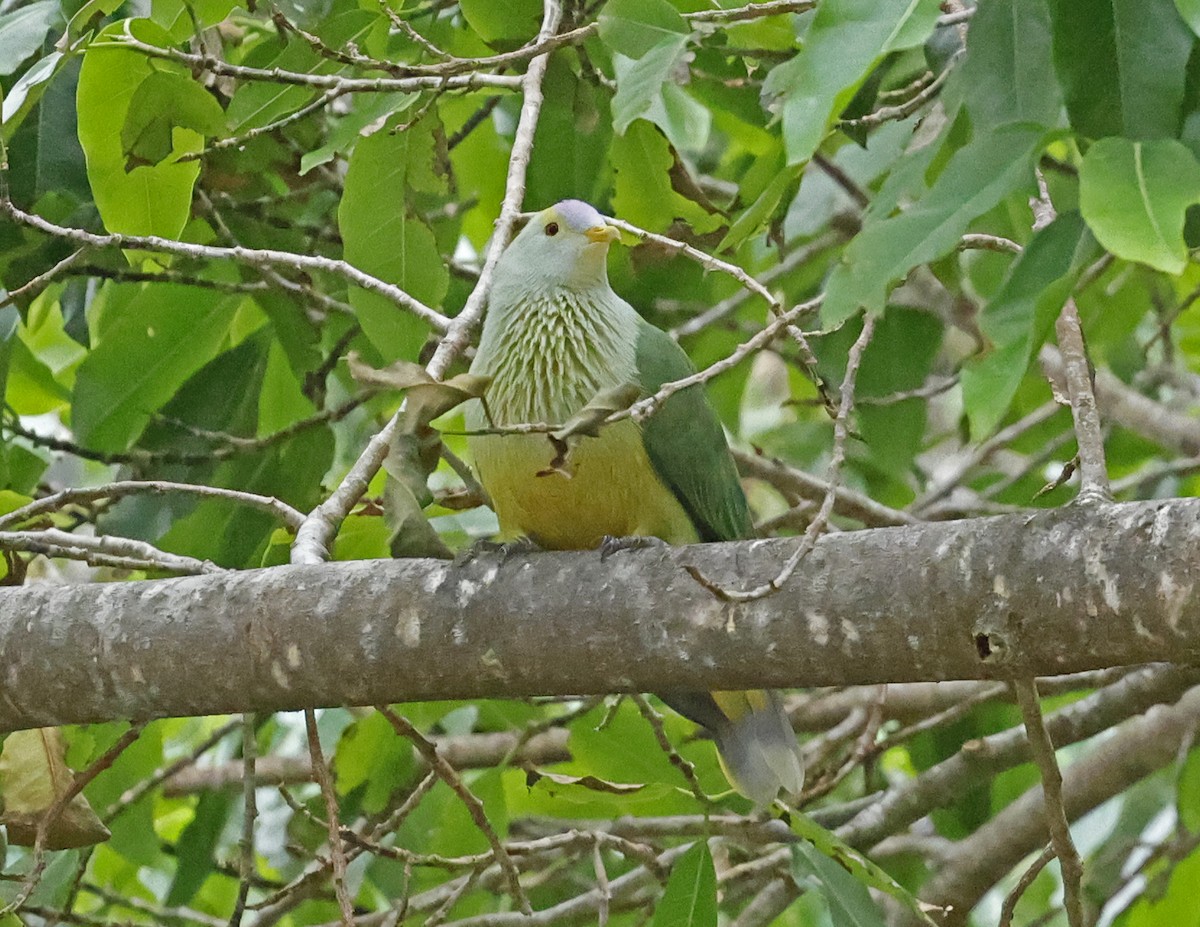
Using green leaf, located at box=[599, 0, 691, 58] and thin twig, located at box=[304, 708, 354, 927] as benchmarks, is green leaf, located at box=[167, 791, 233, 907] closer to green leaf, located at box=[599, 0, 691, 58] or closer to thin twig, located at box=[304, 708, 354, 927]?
thin twig, located at box=[304, 708, 354, 927]

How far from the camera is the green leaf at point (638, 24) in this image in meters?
1.89

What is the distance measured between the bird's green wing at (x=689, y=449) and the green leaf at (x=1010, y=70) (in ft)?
3.03

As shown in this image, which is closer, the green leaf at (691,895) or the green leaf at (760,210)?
the green leaf at (760,210)

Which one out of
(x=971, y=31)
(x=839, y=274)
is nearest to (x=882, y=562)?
(x=839, y=274)

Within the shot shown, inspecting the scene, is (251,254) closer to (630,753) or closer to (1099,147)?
(630,753)

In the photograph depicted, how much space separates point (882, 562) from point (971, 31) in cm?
55

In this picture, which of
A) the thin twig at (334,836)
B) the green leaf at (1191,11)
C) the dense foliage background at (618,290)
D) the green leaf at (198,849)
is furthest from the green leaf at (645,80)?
the green leaf at (198,849)

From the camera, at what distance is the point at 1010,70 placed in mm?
1422

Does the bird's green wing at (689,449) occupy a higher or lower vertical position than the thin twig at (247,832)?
higher

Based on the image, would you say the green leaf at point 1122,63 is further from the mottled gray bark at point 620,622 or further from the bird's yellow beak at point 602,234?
the bird's yellow beak at point 602,234

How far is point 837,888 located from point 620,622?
2.58ft

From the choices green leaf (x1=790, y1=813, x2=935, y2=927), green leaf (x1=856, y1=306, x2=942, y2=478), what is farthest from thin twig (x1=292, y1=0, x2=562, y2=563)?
green leaf (x1=856, y1=306, x2=942, y2=478)

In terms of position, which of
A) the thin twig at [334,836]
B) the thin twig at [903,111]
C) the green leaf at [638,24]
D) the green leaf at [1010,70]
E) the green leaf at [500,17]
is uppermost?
the green leaf at [500,17]

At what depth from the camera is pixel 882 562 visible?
1396 millimetres
